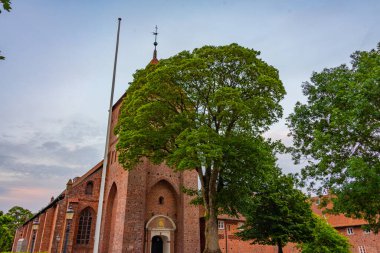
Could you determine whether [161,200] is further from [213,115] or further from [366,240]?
[366,240]

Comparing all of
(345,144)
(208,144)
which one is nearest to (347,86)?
(345,144)

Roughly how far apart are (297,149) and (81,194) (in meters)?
22.1

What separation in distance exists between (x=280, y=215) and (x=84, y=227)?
61.3 feet

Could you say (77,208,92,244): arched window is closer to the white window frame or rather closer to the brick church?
the brick church

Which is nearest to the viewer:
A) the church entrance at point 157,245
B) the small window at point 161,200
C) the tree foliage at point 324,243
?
the church entrance at point 157,245

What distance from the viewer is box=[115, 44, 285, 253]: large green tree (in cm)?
1603

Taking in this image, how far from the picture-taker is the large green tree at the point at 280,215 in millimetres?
23359

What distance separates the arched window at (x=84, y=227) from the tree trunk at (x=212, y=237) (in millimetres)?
16065

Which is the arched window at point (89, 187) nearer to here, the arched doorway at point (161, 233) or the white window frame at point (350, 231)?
the arched doorway at point (161, 233)

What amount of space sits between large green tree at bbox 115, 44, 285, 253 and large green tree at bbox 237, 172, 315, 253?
6.19 meters

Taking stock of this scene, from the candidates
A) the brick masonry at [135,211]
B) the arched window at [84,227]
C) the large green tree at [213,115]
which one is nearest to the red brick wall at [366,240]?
the brick masonry at [135,211]

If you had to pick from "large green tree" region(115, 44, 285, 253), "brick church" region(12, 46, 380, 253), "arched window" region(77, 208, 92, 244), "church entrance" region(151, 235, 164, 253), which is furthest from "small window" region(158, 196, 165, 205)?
"large green tree" region(115, 44, 285, 253)

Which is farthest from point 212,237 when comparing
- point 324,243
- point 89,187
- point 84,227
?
point 89,187

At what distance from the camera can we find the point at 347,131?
12602 mm
